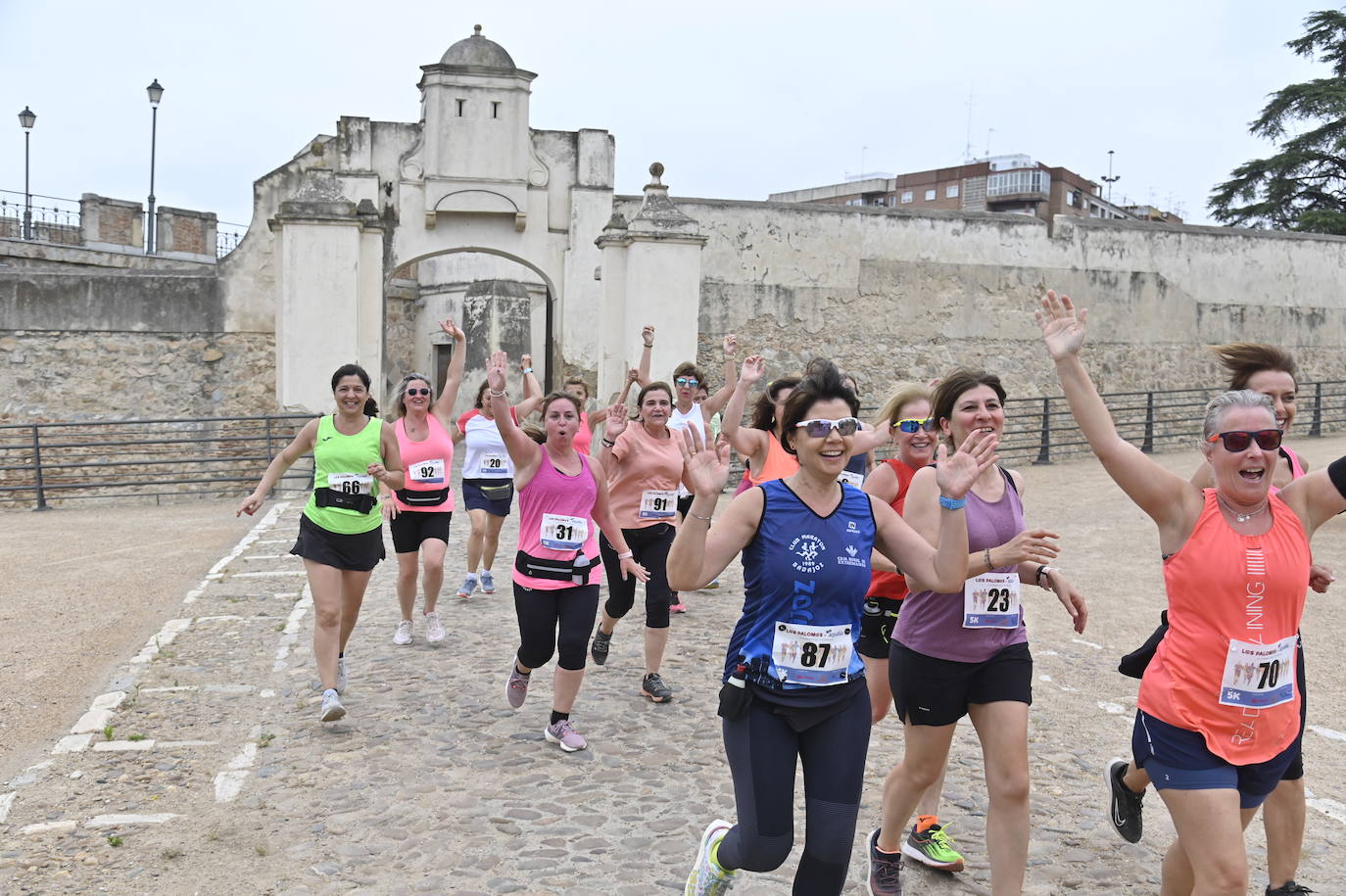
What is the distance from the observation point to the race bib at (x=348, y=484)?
6.32 meters

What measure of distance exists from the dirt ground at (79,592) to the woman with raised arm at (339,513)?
143 centimetres

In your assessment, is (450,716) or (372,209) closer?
(450,716)

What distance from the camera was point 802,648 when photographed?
3504mm

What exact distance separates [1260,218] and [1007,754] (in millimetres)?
33738

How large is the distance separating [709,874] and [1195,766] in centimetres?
149

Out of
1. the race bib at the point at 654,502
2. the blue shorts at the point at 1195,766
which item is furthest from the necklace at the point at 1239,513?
the race bib at the point at 654,502

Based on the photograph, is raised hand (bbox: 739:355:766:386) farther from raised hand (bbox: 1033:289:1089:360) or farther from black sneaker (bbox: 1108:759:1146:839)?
black sneaker (bbox: 1108:759:1146:839)

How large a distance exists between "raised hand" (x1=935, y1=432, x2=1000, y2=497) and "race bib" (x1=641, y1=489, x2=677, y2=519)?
3.39 meters

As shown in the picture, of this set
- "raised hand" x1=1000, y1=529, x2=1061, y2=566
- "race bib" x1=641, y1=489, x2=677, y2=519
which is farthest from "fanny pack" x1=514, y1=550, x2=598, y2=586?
"raised hand" x1=1000, y1=529, x2=1061, y2=566

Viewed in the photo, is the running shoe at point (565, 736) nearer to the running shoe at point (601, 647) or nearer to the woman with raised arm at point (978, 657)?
the running shoe at point (601, 647)

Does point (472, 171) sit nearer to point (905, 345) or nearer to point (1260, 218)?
point (905, 345)

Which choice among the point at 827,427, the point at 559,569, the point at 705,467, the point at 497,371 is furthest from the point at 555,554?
the point at 827,427

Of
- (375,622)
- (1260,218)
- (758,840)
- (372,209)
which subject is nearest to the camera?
(758,840)

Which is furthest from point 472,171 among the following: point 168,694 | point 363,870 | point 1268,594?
point 1268,594
